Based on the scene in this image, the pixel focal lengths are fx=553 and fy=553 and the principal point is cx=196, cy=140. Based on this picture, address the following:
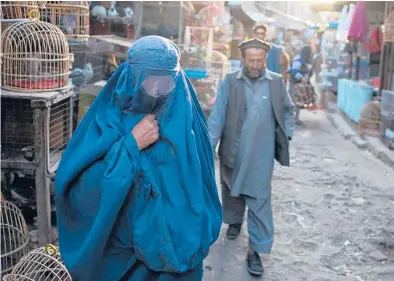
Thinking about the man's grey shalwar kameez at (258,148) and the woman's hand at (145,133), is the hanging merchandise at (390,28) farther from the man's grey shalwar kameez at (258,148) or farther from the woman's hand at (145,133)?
the woman's hand at (145,133)

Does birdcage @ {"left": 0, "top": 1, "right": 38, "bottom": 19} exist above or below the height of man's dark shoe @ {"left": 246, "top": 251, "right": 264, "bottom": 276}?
above

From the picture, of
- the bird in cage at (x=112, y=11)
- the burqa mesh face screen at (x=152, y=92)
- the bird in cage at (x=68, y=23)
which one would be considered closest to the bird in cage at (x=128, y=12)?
the bird in cage at (x=112, y=11)

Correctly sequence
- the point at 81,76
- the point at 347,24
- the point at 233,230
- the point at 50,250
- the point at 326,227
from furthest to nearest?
the point at 347,24
the point at 326,227
the point at 81,76
the point at 233,230
the point at 50,250

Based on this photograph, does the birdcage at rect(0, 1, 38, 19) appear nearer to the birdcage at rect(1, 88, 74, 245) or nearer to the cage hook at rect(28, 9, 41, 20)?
the cage hook at rect(28, 9, 41, 20)

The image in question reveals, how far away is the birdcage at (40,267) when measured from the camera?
3408 mm

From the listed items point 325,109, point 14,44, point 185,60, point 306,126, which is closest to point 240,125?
point 14,44

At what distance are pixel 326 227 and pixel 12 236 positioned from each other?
313 cm

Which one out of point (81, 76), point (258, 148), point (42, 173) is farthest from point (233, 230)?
point (81, 76)

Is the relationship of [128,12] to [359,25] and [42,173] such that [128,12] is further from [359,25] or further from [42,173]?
[359,25]

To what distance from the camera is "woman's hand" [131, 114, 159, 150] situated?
2207mm

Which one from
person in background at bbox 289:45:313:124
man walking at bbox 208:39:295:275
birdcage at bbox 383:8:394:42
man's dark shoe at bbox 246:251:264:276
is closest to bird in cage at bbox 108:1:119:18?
man walking at bbox 208:39:295:275

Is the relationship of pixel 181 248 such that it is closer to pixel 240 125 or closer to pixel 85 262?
pixel 85 262

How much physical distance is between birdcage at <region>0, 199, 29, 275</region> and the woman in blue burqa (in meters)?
1.82

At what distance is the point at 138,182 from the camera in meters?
2.21
